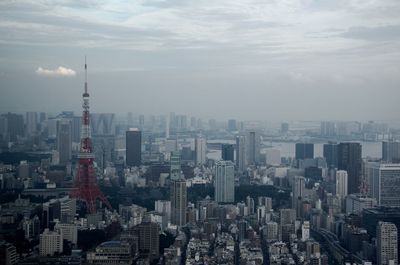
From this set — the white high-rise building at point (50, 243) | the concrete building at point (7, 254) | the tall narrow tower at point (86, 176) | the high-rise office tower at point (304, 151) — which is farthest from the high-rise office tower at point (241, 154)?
the concrete building at point (7, 254)

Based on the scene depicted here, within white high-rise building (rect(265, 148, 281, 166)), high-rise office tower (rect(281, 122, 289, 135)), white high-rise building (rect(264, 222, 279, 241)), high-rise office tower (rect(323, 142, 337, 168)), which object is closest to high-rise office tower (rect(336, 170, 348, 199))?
high-rise office tower (rect(323, 142, 337, 168))

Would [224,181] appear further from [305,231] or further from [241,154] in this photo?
[305,231]

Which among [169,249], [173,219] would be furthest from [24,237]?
[173,219]

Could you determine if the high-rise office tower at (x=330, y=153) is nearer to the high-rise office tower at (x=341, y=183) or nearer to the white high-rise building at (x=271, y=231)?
the high-rise office tower at (x=341, y=183)

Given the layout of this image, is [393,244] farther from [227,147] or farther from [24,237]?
[227,147]

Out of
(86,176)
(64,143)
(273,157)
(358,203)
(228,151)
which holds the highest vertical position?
(64,143)

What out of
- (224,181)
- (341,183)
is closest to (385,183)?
(341,183)

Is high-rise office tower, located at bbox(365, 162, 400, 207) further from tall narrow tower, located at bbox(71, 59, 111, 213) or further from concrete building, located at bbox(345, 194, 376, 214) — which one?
tall narrow tower, located at bbox(71, 59, 111, 213)
